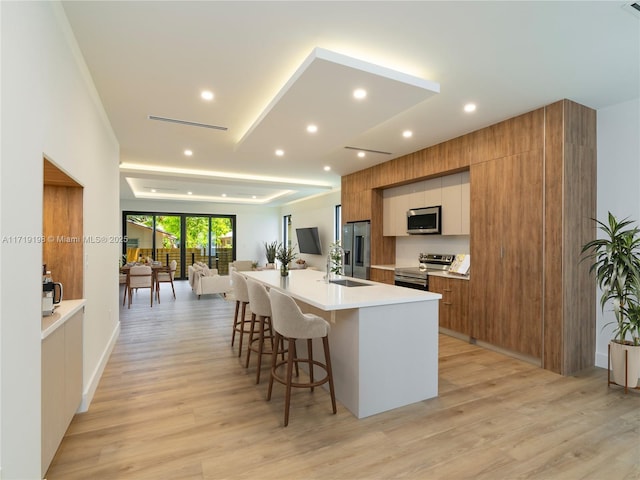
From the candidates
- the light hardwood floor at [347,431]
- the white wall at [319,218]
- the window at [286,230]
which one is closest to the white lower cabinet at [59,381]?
the light hardwood floor at [347,431]

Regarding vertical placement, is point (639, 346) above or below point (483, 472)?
above

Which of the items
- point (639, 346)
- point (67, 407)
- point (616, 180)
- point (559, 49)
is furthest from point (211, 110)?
point (639, 346)

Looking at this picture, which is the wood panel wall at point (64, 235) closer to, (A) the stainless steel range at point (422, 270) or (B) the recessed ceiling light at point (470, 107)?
(B) the recessed ceiling light at point (470, 107)

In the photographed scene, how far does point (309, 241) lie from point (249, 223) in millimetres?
3443

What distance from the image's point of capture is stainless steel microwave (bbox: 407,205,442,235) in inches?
200

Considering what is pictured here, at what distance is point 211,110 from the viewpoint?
11.9 feet

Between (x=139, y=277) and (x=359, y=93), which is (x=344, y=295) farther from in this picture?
(x=139, y=277)

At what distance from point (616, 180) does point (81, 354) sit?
5.16 metres

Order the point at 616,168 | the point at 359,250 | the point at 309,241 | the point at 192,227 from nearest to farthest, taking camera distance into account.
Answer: the point at 616,168 < the point at 359,250 < the point at 309,241 < the point at 192,227

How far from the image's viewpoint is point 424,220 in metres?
5.32

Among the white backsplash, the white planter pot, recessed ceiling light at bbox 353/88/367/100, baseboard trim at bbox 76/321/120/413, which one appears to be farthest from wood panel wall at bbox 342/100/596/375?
baseboard trim at bbox 76/321/120/413

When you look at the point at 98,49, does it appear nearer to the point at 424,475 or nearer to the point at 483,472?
the point at 424,475

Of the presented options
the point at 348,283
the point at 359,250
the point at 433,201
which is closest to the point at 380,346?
the point at 348,283

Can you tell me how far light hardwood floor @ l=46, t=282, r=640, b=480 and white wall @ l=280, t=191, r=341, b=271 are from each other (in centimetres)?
601
